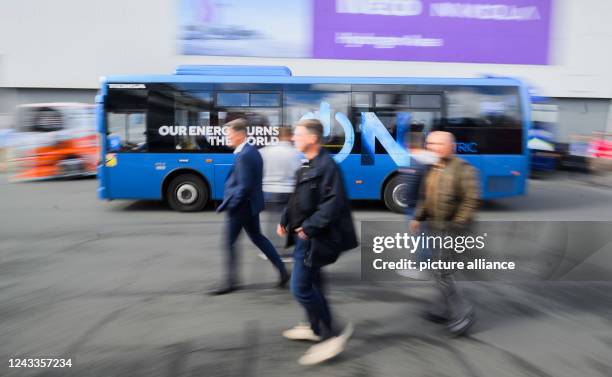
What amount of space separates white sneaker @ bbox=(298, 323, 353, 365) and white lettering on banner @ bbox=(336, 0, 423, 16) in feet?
63.7

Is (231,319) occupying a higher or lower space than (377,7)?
lower

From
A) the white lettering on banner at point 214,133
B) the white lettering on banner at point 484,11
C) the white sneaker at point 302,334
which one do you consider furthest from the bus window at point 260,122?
the white lettering on banner at point 484,11

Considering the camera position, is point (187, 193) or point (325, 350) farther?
point (187, 193)

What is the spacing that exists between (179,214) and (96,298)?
4768 mm

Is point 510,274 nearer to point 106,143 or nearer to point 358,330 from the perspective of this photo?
point 358,330

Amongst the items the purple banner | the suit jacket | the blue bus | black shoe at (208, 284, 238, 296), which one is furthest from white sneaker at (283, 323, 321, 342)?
the purple banner

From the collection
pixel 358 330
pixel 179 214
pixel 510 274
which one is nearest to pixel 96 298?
pixel 358 330

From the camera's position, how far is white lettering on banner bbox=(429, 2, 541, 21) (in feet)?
70.7

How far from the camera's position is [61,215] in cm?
905

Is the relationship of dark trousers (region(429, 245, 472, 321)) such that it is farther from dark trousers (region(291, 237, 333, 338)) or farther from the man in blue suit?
the man in blue suit

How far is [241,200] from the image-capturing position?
4.58 m

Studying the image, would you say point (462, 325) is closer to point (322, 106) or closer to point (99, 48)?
point (322, 106)

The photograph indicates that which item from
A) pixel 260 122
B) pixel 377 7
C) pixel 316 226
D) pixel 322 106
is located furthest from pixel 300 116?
pixel 377 7

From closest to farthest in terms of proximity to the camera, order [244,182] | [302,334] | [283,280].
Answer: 1. [302,334]
2. [244,182]
3. [283,280]
